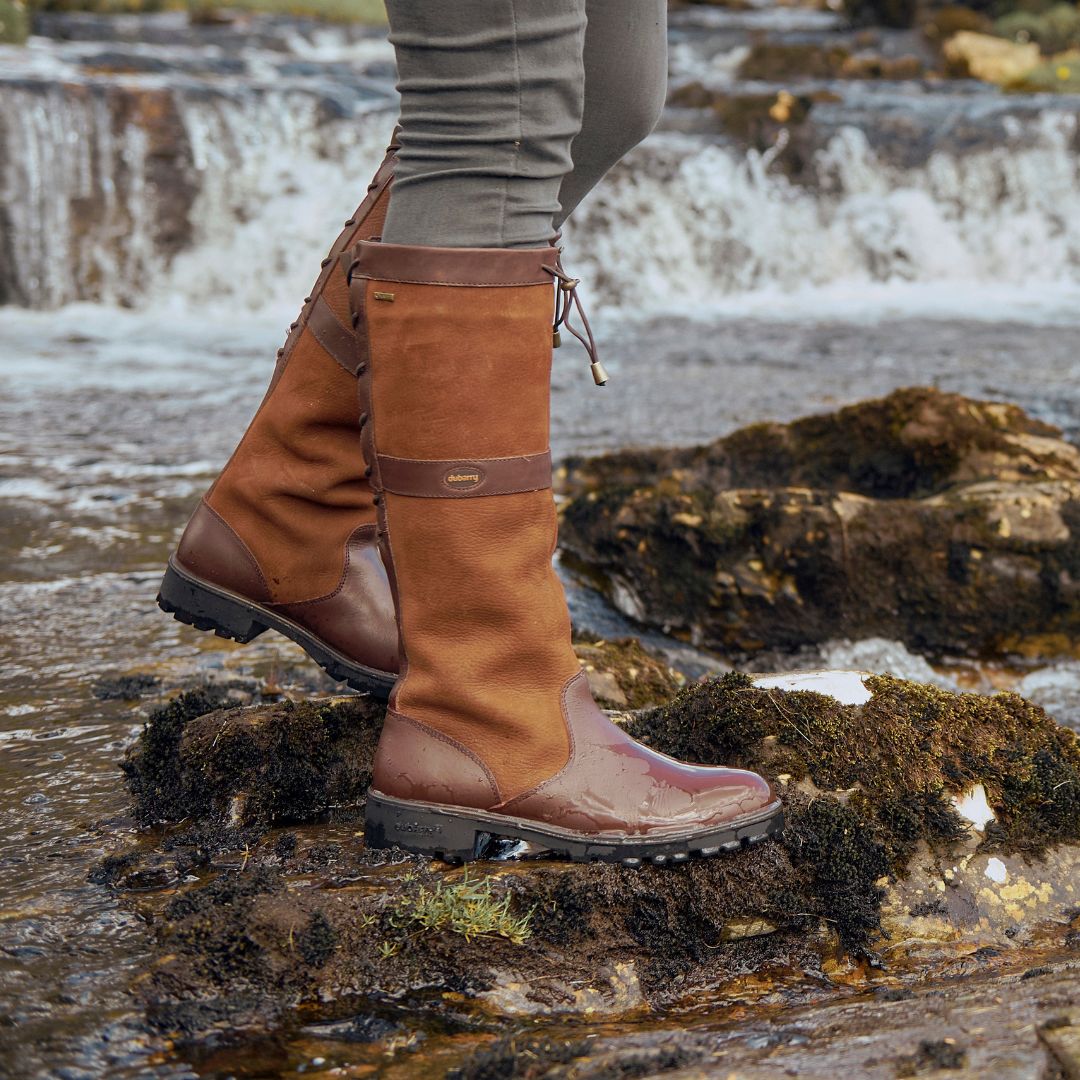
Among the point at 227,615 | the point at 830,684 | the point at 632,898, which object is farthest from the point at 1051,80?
the point at 632,898

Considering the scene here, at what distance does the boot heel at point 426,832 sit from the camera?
175 cm

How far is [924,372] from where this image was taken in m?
7.45

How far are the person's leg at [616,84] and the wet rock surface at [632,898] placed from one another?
85cm

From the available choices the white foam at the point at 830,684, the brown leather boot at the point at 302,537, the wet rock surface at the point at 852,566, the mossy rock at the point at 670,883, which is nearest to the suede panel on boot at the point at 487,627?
the mossy rock at the point at 670,883

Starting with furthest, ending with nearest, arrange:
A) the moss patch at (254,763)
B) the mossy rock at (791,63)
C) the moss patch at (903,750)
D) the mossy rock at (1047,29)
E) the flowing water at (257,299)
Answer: the mossy rock at (1047,29) → the mossy rock at (791,63) → the flowing water at (257,299) → the moss patch at (254,763) → the moss patch at (903,750)

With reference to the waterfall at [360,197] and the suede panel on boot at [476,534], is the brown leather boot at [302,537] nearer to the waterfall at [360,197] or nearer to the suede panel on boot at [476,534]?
the suede panel on boot at [476,534]

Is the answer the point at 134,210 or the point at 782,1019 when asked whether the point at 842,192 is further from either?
the point at 782,1019

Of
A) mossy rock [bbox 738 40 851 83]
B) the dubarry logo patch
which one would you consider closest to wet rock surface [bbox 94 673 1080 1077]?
the dubarry logo patch

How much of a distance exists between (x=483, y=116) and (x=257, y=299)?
31.4 feet

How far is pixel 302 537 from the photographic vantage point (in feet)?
6.86

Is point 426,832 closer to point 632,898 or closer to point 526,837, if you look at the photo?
point 526,837

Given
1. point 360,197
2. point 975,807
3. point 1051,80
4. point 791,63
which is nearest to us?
point 975,807

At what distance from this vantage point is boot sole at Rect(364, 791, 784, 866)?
5.73 ft

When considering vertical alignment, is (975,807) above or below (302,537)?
below
